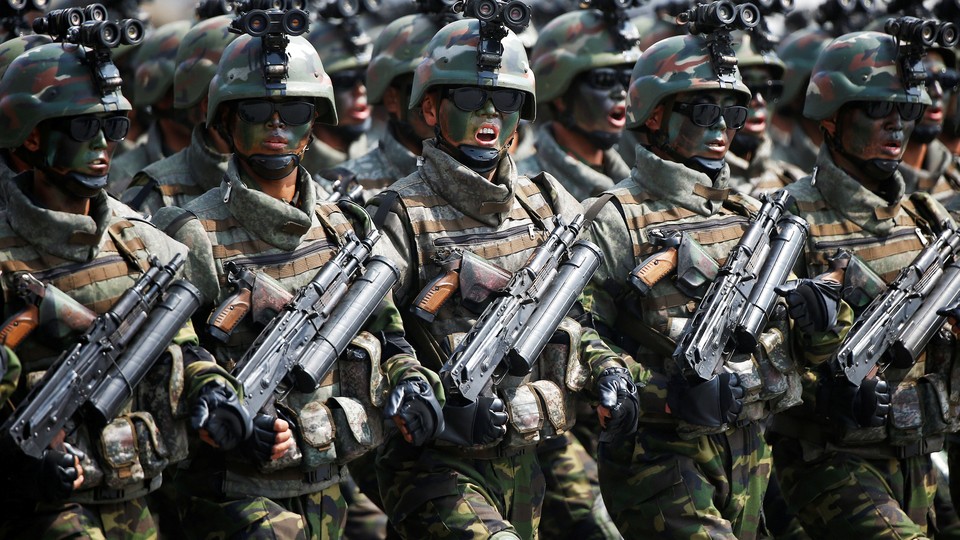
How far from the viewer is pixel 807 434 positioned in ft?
34.1

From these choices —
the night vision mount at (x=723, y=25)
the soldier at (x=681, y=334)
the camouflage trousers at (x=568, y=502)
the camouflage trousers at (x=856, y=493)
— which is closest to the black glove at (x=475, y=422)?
the soldier at (x=681, y=334)

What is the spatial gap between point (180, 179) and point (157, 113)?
6.70 ft

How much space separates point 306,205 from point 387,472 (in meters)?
1.56

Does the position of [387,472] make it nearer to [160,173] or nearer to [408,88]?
[160,173]

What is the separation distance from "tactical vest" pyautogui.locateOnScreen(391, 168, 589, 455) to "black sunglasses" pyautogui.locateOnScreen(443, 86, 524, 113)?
49 cm

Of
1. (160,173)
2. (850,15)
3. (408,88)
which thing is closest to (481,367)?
(160,173)

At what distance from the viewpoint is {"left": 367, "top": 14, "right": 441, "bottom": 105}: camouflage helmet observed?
12719mm

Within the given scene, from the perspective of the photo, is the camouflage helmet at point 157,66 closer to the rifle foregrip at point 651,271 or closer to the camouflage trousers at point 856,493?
the rifle foregrip at point 651,271

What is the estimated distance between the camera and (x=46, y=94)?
8.10 metres

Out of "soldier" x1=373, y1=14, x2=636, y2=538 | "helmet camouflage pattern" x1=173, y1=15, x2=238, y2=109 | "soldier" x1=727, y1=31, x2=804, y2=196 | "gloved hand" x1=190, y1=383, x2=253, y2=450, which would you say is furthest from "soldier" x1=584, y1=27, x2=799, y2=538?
"soldier" x1=727, y1=31, x2=804, y2=196

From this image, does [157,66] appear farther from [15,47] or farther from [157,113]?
[15,47]

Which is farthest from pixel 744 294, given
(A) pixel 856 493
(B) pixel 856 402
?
(A) pixel 856 493

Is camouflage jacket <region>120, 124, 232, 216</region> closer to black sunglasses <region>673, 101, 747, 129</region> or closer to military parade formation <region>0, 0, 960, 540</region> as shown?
military parade formation <region>0, 0, 960, 540</region>

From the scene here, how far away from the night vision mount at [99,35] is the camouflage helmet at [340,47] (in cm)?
536
